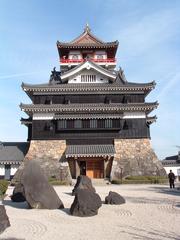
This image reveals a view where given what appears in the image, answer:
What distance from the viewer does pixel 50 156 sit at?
37.1m

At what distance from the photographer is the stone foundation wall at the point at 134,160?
36406 mm

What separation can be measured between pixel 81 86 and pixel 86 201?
27.1 metres

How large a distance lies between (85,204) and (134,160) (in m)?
24.4

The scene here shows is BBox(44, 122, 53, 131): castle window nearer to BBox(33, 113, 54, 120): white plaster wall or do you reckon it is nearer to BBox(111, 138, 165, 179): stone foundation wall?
BBox(33, 113, 54, 120): white plaster wall

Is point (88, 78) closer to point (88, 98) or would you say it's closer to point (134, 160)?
point (88, 98)

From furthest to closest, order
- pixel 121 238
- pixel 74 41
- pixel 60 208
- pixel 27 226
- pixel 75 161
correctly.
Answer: pixel 74 41 < pixel 75 161 < pixel 60 208 < pixel 27 226 < pixel 121 238

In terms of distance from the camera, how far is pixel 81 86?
39.5 meters

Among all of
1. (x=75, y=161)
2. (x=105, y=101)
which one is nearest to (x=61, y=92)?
(x=105, y=101)

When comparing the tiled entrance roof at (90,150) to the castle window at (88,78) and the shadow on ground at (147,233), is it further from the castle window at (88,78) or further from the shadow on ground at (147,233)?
the shadow on ground at (147,233)

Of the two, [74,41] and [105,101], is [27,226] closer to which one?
[105,101]

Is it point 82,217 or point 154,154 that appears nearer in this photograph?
point 82,217

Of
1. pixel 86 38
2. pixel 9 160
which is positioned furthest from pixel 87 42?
pixel 9 160

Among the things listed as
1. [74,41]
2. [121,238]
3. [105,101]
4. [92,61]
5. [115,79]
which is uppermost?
[74,41]

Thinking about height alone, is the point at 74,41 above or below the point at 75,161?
above
